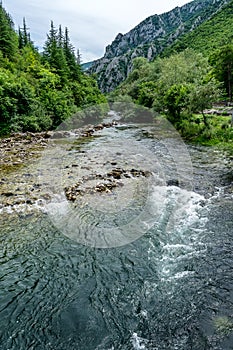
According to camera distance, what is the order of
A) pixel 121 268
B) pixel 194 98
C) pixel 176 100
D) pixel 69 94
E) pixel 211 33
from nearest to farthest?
pixel 121 268
pixel 194 98
pixel 176 100
pixel 69 94
pixel 211 33

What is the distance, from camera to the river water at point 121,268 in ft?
22.6

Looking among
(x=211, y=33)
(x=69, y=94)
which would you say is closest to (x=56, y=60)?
(x=69, y=94)

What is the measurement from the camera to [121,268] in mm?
9539

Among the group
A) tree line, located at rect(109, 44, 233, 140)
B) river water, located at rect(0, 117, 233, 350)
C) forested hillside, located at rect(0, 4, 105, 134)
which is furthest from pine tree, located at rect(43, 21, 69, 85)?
river water, located at rect(0, 117, 233, 350)

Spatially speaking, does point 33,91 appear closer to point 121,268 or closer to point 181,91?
point 181,91

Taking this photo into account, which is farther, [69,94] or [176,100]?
[69,94]

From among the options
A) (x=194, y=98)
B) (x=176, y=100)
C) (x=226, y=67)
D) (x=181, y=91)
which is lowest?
(x=176, y=100)

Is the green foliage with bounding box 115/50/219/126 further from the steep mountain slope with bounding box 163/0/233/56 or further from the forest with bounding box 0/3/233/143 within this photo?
the steep mountain slope with bounding box 163/0/233/56

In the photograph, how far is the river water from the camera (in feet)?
22.6

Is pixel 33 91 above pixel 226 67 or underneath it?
underneath

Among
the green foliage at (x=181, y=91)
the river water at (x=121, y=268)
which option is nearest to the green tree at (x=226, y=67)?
the green foliage at (x=181, y=91)

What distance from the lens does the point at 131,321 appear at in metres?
7.24

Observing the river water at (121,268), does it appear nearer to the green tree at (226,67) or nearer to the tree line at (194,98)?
the tree line at (194,98)

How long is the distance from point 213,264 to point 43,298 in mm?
5931
